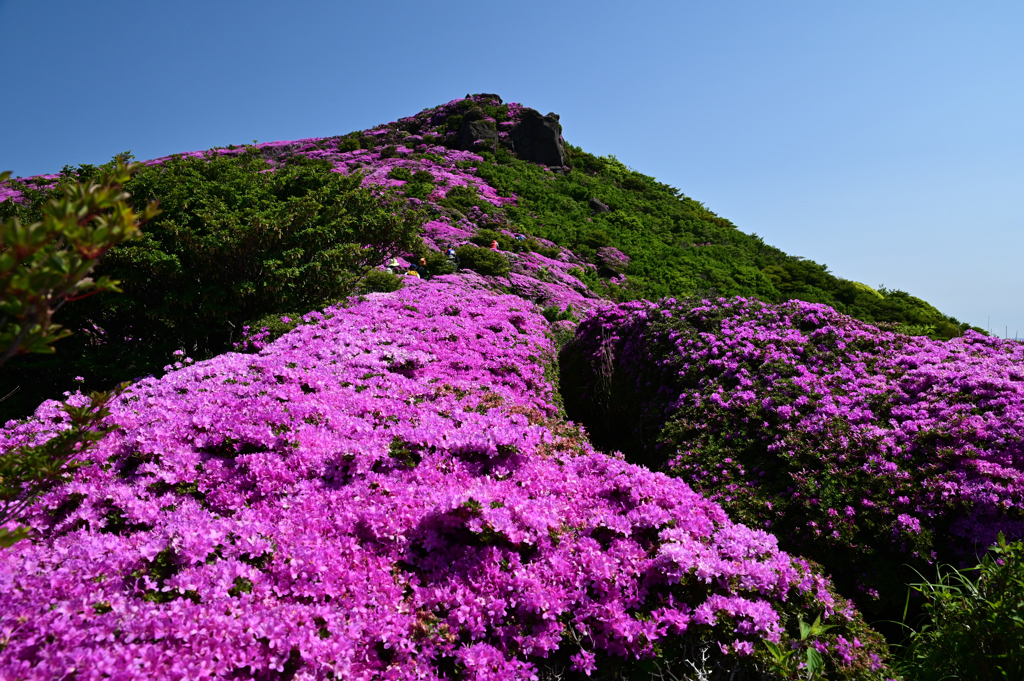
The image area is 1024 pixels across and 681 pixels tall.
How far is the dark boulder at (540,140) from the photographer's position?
3628cm

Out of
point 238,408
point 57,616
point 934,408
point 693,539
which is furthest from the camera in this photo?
point 934,408

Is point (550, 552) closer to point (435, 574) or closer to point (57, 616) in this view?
point (435, 574)

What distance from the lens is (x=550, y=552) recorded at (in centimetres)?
393

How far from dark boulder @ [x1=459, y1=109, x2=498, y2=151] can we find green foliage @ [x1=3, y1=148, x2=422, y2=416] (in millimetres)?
27367

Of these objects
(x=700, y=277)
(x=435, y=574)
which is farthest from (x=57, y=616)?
(x=700, y=277)

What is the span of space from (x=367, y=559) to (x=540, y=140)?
3734cm

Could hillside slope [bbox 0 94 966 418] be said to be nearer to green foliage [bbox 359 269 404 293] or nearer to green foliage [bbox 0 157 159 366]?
green foliage [bbox 359 269 404 293]

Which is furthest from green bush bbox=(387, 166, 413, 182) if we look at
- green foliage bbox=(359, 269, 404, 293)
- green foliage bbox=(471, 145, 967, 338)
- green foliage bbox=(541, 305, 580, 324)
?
green foliage bbox=(541, 305, 580, 324)

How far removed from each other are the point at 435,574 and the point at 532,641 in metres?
0.89

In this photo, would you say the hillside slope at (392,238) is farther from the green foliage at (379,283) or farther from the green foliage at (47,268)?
the green foliage at (47,268)

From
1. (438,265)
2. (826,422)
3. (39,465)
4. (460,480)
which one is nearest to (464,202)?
(438,265)

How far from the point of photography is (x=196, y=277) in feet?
32.0

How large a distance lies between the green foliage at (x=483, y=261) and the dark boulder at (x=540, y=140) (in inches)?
862

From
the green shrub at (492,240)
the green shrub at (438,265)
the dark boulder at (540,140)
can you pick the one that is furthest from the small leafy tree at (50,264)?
the dark boulder at (540,140)
